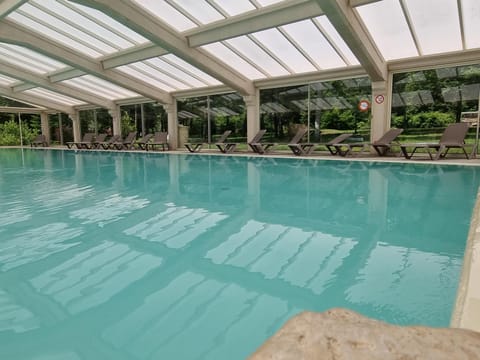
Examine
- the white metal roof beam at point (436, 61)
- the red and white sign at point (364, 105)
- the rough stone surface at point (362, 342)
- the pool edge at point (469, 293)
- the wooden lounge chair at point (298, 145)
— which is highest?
the white metal roof beam at point (436, 61)

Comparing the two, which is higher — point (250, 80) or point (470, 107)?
point (250, 80)

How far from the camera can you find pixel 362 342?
3.02 feet

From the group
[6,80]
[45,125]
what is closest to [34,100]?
[6,80]

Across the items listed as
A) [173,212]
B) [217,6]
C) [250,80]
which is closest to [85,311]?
[173,212]

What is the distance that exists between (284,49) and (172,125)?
331 inches

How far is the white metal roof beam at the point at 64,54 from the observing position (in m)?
10.8

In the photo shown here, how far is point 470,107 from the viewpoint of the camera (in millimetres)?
9906

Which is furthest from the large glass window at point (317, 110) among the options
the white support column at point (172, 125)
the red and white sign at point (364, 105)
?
the white support column at point (172, 125)

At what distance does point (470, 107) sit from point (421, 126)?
1.40 m

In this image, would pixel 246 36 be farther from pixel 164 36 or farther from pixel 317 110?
pixel 317 110

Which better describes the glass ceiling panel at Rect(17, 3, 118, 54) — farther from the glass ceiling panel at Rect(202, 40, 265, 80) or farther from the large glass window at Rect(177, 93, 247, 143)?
the large glass window at Rect(177, 93, 247, 143)

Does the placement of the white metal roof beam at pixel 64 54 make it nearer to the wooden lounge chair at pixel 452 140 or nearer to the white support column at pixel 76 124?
the white support column at pixel 76 124

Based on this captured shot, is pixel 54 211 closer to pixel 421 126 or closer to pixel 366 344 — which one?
pixel 366 344

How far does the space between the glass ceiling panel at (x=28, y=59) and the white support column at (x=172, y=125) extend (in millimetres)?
5045
